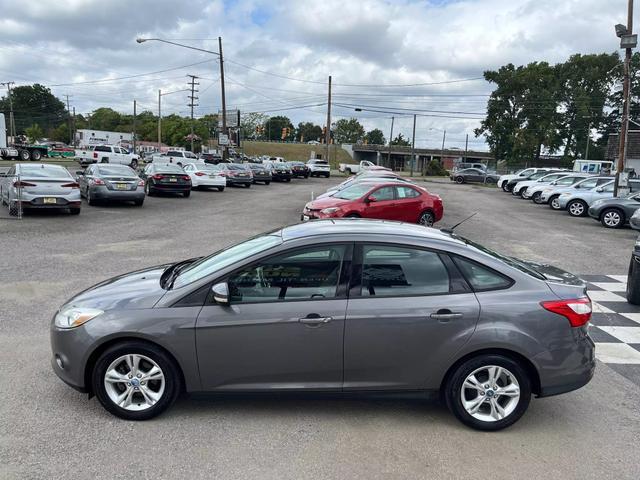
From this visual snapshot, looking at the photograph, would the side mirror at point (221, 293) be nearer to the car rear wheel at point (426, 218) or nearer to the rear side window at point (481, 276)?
the rear side window at point (481, 276)

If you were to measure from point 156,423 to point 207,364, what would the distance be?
599 mm

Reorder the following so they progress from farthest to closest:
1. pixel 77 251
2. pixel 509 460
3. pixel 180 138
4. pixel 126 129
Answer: pixel 126 129 → pixel 180 138 → pixel 77 251 → pixel 509 460

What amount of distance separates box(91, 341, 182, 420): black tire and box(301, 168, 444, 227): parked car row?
30.8 ft

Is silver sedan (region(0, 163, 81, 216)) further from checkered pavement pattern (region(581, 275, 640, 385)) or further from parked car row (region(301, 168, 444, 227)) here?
checkered pavement pattern (region(581, 275, 640, 385))

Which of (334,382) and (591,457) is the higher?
(334,382)

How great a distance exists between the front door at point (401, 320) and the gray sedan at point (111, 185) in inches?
585

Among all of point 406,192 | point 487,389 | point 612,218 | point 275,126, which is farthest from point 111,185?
point 275,126

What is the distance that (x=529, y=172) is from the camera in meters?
38.8

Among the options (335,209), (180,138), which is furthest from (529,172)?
(180,138)

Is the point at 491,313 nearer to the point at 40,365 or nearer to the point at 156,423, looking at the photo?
the point at 156,423

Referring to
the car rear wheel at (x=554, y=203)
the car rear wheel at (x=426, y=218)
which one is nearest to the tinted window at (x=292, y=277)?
the car rear wheel at (x=426, y=218)

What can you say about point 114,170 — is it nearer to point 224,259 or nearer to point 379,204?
point 379,204

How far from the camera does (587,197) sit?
21703 millimetres

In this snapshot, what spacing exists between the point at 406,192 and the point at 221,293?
1150 cm
